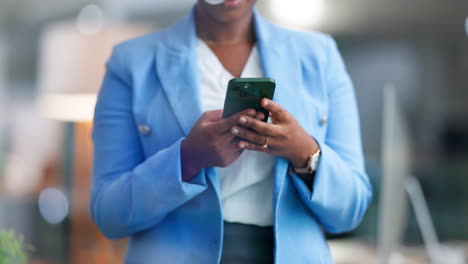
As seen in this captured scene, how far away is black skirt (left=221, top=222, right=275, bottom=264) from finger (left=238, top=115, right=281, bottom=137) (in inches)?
4.9

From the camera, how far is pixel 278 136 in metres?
0.53

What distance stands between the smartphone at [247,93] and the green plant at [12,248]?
1.60 ft

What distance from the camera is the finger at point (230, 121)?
1.66ft

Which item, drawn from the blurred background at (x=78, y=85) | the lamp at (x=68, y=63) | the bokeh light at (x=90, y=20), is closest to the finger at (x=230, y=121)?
the blurred background at (x=78, y=85)

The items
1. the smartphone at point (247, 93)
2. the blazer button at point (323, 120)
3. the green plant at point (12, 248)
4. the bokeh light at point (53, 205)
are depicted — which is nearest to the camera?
the smartphone at point (247, 93)

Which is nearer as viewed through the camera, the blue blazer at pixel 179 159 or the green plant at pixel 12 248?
the blue blazer at pixel 179 159

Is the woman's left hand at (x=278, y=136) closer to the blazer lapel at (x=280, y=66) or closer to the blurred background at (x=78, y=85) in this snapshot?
the blazer lapel at (x=280, y=66)

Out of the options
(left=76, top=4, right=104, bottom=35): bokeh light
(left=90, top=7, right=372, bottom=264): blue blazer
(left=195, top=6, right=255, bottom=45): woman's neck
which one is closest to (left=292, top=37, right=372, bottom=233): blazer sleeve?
(left=90, top=7, right=372, bottom=264): blue blazer

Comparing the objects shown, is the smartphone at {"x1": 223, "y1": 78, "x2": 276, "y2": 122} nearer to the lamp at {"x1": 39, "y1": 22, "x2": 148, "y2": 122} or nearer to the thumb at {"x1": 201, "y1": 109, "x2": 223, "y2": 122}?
the thumb at {"x1": 201, "y1": 109, "x2": 223, "y2": 122}

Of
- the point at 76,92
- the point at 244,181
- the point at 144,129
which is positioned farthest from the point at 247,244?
the point at 76,92

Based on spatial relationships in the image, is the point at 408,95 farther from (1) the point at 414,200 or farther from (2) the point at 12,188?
(2) the point at 12,188

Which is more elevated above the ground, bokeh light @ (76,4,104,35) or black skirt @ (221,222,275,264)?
bokeh light @ (76,4,104,35)

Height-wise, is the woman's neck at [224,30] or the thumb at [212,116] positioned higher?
the woman's neck at [224,30]

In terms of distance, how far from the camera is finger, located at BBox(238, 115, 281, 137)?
507mm
